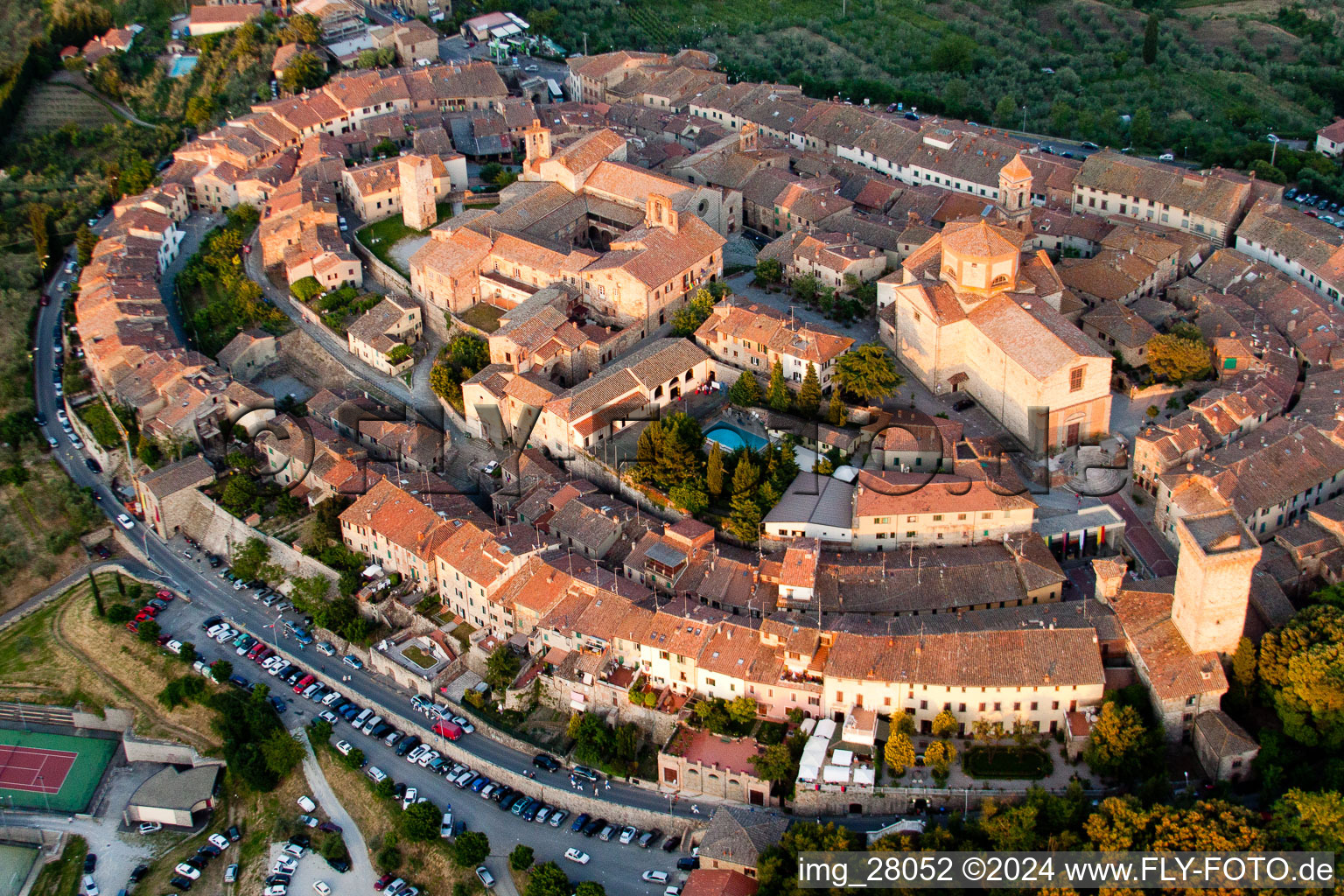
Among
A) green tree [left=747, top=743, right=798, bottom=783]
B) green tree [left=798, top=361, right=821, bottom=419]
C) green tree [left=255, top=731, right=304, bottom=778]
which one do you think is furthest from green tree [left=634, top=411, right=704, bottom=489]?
green tree [left=255, top=731, right=304, bottom=778]

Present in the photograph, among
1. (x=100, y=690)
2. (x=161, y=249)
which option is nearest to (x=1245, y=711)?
(x=100, y=690)

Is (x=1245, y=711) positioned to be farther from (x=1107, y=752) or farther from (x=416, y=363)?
(x=416, y=363)

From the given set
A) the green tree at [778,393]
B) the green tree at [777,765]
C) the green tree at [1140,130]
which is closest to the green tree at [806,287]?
the green tree at [778,393]

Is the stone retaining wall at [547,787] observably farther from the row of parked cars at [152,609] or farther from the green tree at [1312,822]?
the green tree at [1312,822]

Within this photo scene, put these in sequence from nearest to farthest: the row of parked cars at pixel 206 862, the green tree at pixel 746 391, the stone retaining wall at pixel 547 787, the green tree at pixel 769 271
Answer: the stone retaining wall at pixel 547 787 → the row of parked cars at pixel 206 862 → the green tree at pixel 746 391 → the green tree at pixel 769 271

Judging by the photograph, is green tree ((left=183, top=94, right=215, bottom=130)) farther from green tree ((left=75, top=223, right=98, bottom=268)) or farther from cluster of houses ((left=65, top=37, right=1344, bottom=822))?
green tree ((left=75, top=223, right=98, bottom=268))

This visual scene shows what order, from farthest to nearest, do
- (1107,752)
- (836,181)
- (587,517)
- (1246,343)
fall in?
(836,181) < (1246,343) < (587,517) < (1107,752)

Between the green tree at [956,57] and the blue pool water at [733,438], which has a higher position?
the blue pool water at [733,438]
